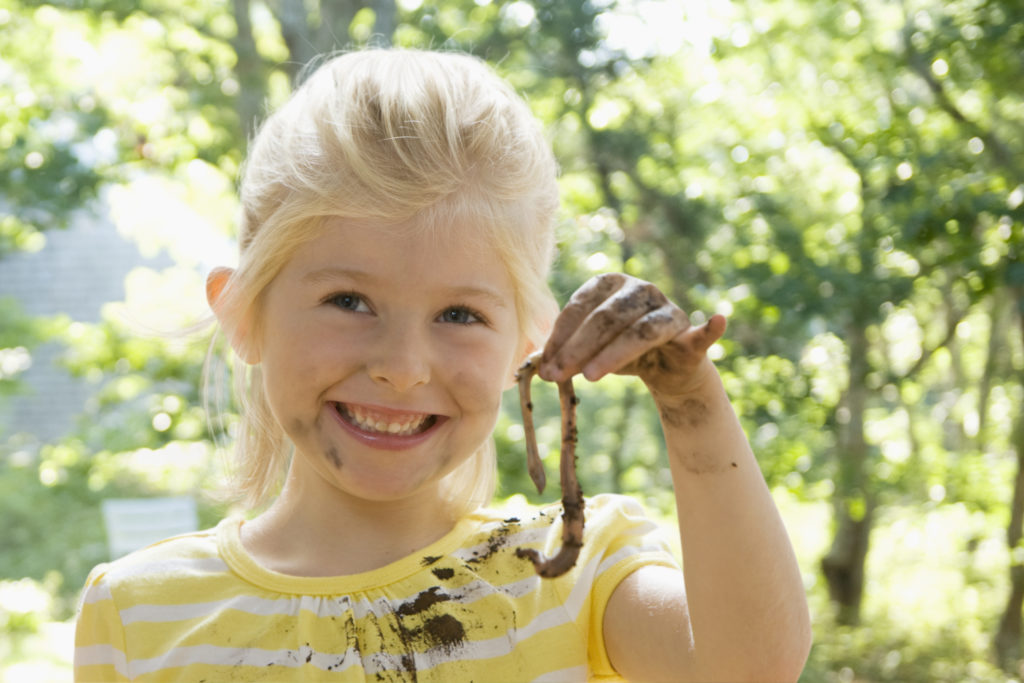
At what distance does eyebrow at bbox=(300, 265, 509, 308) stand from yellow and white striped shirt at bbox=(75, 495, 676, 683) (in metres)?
0.33

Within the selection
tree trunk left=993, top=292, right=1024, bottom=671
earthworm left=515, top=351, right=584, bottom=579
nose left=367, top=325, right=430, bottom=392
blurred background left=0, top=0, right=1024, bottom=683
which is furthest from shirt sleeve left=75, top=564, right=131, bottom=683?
Answer: tree trunk left=993, top=292, right=1024, bottom=671

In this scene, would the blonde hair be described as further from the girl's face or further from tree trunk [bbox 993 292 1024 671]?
tree trunk [bbox 993 292 1024 671]

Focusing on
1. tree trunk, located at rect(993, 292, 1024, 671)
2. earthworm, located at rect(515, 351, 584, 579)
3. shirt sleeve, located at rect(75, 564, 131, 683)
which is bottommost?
tree trunk, located at rect(993, 292, 1024, 671)

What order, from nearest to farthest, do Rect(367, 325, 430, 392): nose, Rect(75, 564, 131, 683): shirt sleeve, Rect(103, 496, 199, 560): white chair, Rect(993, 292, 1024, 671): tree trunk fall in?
Rect(367, 325, 430, 392): nose < Rect(75, 564, 131, 683): shirt sleeve < Rect(993, 292, 1024, 671): tree trunk < Rect(103, 496, 199, 560): white chair

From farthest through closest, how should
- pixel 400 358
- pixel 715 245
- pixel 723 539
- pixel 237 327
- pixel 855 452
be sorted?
pixel 715 245 < pixel 855 452 < pixel 237 327 < pixel 400 358 < pixel 723 539

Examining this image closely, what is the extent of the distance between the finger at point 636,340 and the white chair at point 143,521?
448 centimetres

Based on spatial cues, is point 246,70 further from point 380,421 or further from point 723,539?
point 723,539

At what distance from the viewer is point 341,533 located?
4.47 ft

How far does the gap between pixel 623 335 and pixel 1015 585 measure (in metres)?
4.63

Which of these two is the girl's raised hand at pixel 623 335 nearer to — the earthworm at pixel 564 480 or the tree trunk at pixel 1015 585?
the earthworm at pixel 564 480

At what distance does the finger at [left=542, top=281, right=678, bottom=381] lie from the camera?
89cm

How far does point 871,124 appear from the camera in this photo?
452 cm

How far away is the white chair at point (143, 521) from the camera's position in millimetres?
4953

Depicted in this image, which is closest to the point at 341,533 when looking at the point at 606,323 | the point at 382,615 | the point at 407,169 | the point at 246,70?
the point at 382,615
